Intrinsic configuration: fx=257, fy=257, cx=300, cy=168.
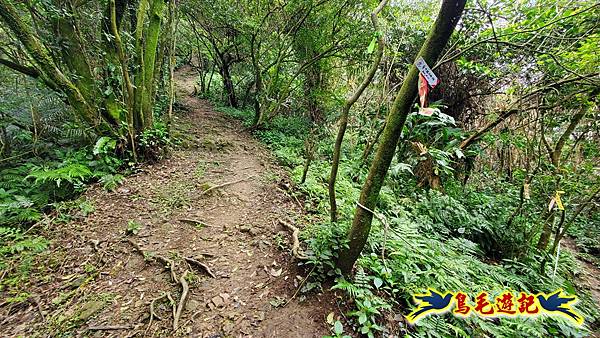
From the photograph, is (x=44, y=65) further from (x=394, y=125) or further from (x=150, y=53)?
(x=394, y=125)

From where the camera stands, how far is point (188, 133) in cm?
746

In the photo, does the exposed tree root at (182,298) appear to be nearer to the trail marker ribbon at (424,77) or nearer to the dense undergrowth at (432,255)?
the dense undergrowth at (432,255)

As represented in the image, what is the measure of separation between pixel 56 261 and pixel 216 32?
32.0 feet

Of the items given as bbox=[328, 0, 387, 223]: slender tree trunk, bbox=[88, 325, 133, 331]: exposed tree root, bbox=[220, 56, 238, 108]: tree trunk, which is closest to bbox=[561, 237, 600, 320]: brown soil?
bbox=[328, 0, 387, 223]: slender tree trunk

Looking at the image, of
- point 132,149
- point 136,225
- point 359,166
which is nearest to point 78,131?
point 132,149

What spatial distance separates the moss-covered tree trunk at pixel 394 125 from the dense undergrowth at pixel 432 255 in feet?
0.48

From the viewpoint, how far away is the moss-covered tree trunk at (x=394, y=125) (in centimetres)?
178

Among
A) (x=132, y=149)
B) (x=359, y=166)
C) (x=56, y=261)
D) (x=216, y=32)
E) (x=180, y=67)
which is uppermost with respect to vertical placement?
(x=216, y=32)

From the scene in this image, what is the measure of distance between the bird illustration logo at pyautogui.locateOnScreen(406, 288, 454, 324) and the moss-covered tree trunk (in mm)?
680

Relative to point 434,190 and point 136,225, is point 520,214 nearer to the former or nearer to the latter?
point 434,190

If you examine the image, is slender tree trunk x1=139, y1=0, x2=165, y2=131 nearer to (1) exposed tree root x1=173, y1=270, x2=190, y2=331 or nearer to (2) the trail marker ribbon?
(1) exposed tree root x1=173, y1=270, x2=190, y2=331

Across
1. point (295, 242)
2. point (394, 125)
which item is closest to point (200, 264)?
point (295, 242)

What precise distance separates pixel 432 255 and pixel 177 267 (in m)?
3.10

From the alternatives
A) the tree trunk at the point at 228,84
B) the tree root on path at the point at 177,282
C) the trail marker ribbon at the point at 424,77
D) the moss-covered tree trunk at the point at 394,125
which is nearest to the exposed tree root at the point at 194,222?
the tree root on path at the point at 177,282
